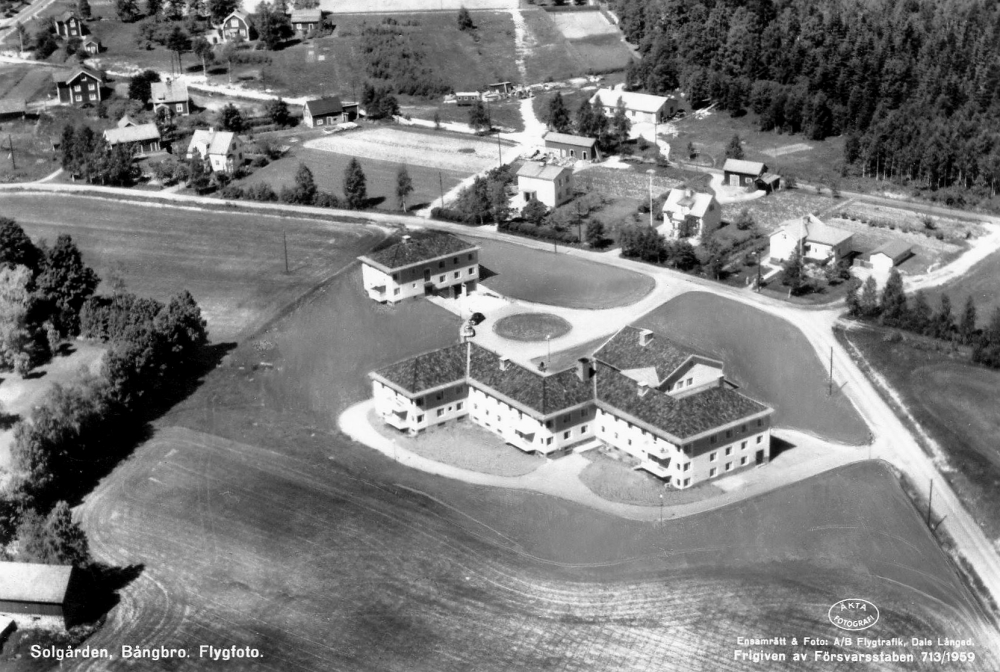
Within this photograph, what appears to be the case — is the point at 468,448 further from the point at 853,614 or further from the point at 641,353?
Result: the point at 853,614

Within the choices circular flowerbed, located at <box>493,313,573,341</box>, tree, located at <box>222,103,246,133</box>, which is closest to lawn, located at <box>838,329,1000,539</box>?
circular flowerbed, located at <box>493,313,573,341</box>

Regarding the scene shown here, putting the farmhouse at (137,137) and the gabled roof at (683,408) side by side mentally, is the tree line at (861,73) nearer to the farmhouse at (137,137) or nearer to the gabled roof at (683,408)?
the gabled roof at (683,408)

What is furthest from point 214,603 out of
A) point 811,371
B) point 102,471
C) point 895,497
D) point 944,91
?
point 944,91

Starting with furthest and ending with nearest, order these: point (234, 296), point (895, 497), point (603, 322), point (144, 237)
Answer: point (144, 237) < point (234, 296) < point (603, 322) < point (895, 497)

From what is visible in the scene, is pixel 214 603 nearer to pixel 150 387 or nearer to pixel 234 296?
pixel 150 387

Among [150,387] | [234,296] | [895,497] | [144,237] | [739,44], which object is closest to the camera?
[895,497]
